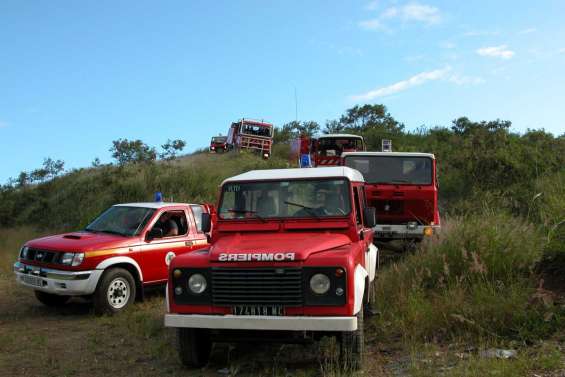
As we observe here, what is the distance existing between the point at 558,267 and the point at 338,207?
3.36 metres

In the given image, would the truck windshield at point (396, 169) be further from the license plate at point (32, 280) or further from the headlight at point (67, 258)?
the license plate at point (32, 280)

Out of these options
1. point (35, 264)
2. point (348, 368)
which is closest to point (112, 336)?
point (35, 264)

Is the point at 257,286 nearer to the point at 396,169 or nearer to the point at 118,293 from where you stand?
the point at 118,293

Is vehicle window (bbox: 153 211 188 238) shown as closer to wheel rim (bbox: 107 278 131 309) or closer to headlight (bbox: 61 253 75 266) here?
wheel rim (bbox: 107 278 131 309)

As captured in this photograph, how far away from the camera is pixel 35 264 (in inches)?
298

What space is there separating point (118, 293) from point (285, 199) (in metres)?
3.49

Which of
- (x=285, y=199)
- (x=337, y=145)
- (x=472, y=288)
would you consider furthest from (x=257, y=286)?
(x=337, y=145)

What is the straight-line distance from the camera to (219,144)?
3238 cm

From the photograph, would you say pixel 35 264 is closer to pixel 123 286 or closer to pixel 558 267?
pixel 123 286

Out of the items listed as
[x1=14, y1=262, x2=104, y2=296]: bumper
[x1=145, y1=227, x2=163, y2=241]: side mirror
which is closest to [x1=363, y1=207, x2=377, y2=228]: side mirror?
[x1=145, y1=227, x2=163, y2=241]: side mirror

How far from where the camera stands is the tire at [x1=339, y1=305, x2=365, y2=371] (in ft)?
15.3

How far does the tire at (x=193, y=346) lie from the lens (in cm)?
501

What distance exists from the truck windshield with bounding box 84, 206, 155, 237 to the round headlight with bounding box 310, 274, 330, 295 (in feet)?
14.3

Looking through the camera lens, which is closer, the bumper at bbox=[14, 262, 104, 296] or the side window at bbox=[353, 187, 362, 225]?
the side window at bbox=[353, 187, 362, 225]
